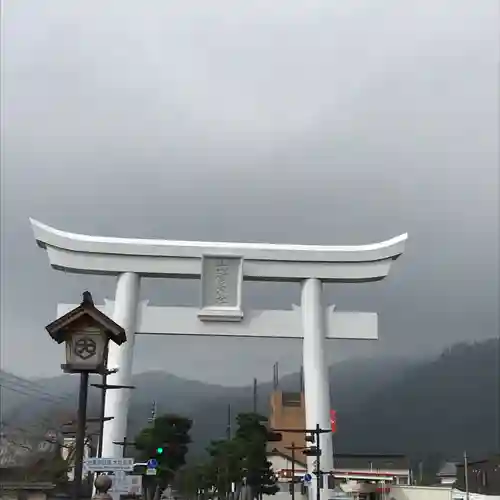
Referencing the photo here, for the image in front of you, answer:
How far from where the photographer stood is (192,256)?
19.5 m

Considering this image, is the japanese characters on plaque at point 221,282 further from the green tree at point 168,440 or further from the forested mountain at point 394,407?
the forested mountain at point 394,407

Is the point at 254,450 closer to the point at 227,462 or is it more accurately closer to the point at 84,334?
the point at 227,462

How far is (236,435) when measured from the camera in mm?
28234

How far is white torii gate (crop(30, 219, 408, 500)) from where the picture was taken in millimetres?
19188

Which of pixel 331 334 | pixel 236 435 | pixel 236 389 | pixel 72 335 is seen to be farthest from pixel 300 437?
pixel 236 389

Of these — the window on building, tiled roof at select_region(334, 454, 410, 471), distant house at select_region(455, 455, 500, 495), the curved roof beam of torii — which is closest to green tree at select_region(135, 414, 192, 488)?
the curved roof beam of torii

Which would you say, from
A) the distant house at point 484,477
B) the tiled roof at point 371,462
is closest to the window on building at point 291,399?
the tiled roof at point 371,462

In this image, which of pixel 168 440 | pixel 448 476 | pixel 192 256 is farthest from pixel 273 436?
pixel 448 476

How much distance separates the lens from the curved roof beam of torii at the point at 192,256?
19406mm

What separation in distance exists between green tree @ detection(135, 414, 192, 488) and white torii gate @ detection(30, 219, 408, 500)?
770 centimetres

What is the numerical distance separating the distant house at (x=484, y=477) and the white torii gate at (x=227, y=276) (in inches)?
441

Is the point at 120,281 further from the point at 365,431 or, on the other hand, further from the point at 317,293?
the point at 365,431

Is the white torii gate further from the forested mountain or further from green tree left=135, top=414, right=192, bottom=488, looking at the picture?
the forested mountain

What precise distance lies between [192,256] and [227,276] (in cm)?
113
